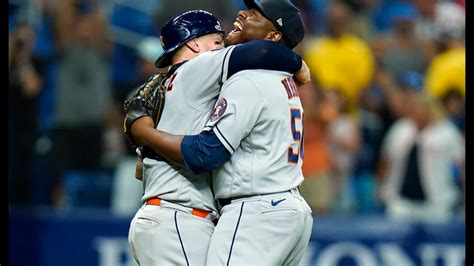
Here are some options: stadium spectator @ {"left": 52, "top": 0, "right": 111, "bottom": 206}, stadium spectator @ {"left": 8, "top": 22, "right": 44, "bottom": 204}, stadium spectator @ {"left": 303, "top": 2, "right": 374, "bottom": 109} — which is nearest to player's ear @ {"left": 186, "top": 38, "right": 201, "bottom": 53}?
stadium spectator @ {"left": 8, "top": 22, "right": 44, "bottom": 204}

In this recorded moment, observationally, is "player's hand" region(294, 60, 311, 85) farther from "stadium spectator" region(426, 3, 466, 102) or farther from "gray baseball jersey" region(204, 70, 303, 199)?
"stadium spectator" region(426, 3, 466, 102)

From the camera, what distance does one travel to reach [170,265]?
3.89 m

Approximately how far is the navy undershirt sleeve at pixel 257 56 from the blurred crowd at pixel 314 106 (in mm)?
4320

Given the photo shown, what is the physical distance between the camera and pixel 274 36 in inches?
159

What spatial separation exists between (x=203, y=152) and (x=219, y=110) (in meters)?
0.18

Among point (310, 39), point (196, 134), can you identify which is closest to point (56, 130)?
point (310, 39)

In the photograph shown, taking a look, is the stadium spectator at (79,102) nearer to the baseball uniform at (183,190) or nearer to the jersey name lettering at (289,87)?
the baseball uniform at (183,190)

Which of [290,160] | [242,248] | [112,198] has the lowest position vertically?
[112,198]

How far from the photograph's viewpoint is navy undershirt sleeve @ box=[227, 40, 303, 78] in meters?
3.88

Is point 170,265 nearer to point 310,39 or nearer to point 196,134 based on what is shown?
point 196,134

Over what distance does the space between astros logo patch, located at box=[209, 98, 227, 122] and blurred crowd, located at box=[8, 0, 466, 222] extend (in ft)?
14.3

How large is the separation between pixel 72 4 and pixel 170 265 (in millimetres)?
5582

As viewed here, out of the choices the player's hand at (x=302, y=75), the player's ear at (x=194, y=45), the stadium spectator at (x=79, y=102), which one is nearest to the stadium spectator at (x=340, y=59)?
the stadium spectator at (x=79, y=102)

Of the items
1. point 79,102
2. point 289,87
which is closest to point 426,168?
point 79,102
